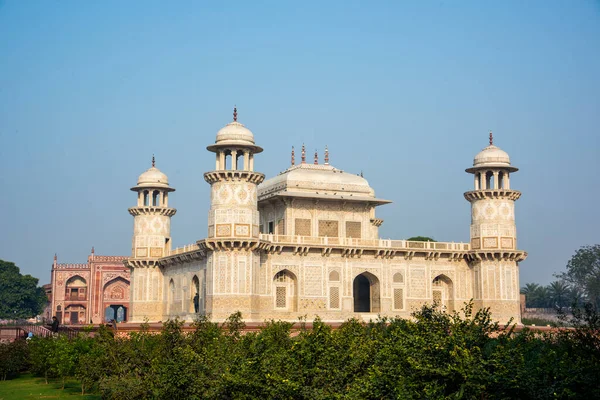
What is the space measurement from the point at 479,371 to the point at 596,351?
2.85 meters

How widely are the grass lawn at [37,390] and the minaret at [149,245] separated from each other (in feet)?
51.0

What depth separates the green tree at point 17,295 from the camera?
266 ft

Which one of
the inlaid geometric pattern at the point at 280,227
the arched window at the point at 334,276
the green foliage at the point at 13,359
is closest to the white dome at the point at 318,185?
the inlaid geometric pattern at the point at 280,227

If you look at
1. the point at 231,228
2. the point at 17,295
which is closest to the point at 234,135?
the point at 231,228

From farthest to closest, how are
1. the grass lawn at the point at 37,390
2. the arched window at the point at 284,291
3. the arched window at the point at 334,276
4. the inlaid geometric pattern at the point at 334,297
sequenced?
the arched window at the point at 334,276 < the inlaid geometric pattern at the point at 334,297 < the arched window at the point at 284,291 < the grass lawn at the point at 37,390

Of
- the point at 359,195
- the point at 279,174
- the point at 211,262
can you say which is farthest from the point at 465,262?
the point at 211,262

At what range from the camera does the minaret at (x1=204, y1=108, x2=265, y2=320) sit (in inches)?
1400

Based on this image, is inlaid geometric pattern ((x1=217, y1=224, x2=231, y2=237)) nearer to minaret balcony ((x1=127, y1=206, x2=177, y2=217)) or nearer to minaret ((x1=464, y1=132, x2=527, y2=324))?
minaret balcony ((x1=127, y1=206, x2=177, y2=217))

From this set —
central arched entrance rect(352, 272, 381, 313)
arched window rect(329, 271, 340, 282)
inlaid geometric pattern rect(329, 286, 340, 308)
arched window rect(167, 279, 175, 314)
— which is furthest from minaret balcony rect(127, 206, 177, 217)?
central arched entrance rect(352, 272, 381, 313)

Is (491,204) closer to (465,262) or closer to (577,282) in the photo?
(465,262)

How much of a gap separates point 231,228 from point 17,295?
52.5 m

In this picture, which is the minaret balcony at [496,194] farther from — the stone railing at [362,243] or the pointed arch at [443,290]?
the pointed arch at [443,290]

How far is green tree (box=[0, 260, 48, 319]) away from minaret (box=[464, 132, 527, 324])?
178 feet

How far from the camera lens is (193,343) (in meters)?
18.6
